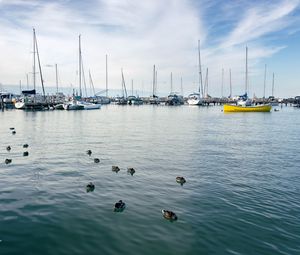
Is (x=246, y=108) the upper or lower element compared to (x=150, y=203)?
upper

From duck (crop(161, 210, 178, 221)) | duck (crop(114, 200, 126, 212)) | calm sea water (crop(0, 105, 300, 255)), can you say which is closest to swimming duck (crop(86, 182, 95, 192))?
calm sea water (crop(0, 105, 300, 255))

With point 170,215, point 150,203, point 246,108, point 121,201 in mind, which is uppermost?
point 246,108

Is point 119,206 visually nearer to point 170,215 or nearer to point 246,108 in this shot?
point 170,215

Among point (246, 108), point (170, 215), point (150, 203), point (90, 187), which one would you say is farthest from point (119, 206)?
point (246, 108)

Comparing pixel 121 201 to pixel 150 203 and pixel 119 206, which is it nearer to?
pixel 119 206

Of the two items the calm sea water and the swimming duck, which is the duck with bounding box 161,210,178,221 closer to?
the calm sea water

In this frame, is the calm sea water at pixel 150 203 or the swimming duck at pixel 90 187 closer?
the calm sea water at pixel 150 203

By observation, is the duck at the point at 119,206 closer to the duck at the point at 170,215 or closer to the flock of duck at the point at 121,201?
the flock of duck at the point at 121,201

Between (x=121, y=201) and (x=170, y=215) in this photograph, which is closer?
(x=170, y=215)

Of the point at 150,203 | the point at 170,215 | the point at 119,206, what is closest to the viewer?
the point at 170,215

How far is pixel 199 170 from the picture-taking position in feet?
66.9

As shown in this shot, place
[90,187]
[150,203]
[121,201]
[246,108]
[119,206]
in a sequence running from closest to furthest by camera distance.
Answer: [119,206]
[121,201]
[150,203]
[90,187]
[246,108]

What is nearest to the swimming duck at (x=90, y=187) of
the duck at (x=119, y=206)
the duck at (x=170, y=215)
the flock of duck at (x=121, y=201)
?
the flock of duck at (x=121, y=201)

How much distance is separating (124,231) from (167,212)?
199 cm
